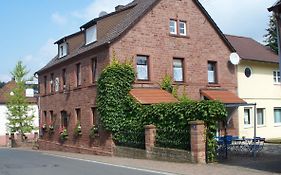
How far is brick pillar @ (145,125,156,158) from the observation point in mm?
20078

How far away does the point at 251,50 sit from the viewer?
110ft

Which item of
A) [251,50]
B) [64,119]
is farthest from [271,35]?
[64,119]

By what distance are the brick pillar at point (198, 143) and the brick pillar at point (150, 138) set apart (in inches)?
117

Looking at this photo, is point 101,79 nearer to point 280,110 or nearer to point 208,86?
point 208,86

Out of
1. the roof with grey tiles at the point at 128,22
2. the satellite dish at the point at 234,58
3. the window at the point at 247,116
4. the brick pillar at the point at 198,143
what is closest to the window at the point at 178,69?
the roof with grey tiles at the point at 128,22

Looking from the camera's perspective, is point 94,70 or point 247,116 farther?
point 247,116

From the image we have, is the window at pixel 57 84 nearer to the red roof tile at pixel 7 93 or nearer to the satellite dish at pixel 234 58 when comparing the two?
the satellite dish at pixel 234 58

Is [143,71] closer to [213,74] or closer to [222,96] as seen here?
[222,96]

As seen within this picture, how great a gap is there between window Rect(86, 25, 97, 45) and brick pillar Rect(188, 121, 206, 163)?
493 inches

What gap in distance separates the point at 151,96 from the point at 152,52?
3.08m

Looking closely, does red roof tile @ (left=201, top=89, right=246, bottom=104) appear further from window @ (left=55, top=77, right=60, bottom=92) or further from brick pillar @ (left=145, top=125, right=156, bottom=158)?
window @ (left=55, top=77, right=60, bottom=92)

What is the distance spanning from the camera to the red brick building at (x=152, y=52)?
83.0 feet

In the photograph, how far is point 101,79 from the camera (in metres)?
24.6

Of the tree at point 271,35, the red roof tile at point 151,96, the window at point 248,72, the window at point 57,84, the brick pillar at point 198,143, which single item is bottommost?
the brick pillar at point 198,143
